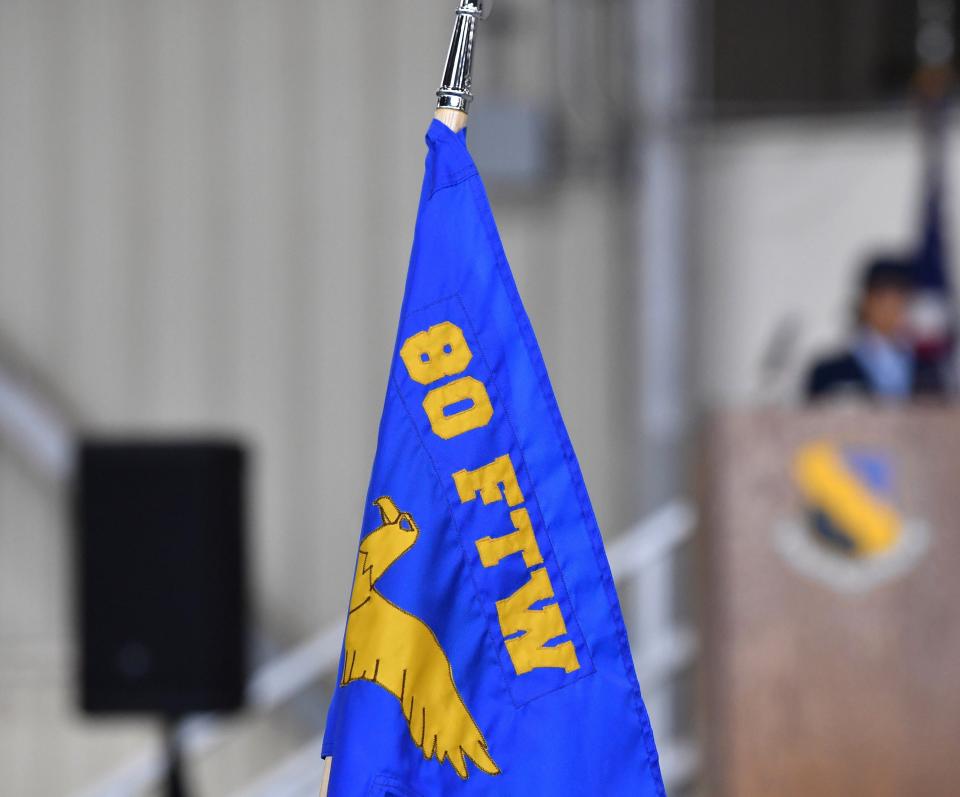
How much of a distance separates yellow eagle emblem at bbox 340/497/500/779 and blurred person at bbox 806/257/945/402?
2.01 metres

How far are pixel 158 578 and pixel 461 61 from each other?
2.03m

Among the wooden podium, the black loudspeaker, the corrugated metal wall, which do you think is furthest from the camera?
the corrugated metal wall

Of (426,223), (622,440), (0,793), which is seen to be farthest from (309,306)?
(426,223)

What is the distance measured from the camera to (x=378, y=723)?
128 cm

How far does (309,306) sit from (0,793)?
5.26 feet

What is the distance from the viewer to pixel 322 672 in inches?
167

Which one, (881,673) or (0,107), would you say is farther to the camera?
(0,107)

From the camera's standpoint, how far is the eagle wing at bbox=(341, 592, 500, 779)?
4.26 ft

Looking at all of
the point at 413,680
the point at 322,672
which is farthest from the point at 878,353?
the point at 413,680

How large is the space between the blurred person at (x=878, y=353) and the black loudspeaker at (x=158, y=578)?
4.14 feet

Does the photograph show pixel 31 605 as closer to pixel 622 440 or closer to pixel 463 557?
pixel 622 440

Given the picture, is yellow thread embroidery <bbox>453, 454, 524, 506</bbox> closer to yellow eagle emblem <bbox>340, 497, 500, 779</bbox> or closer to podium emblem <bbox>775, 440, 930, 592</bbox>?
yellow eagle emblem <bbox>340, 497, 500, 779</bbox>

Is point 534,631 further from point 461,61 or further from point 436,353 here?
point 461,61

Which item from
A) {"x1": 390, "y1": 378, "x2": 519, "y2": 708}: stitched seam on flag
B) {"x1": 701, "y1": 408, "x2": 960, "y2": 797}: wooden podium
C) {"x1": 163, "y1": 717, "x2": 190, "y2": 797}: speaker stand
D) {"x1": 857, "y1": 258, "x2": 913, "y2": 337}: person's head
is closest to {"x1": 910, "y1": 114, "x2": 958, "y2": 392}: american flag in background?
{"x1": 857, "y1": 258, "x2": 913, "y2": 337}: person's head
